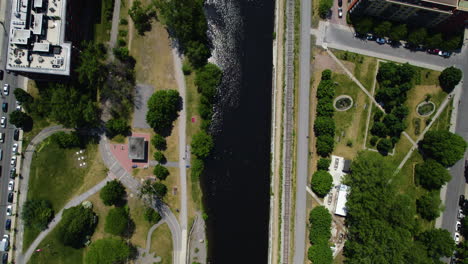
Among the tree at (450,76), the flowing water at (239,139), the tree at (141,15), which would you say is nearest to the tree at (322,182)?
the flowing water at (239,139)

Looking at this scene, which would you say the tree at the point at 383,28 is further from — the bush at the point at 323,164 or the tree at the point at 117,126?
the tree at the point at 117,126

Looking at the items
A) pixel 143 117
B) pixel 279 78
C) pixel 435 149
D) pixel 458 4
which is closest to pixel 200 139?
pixel 143 117

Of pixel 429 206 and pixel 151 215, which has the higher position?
pixel 429 206

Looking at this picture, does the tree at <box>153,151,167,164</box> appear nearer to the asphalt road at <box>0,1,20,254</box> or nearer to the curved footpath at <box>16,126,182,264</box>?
the curved footpath at <box>16,126,182,264</box>

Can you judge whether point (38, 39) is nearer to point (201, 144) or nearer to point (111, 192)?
point (111, 192)

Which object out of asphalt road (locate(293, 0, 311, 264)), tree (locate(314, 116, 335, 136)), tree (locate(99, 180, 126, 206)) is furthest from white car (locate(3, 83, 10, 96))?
tree (locate(314, 116, 335, 136))

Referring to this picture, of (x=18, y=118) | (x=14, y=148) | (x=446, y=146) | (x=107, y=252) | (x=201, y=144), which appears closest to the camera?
(x=107, y=252)

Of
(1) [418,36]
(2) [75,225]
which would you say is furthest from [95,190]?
(1) [418,36]
